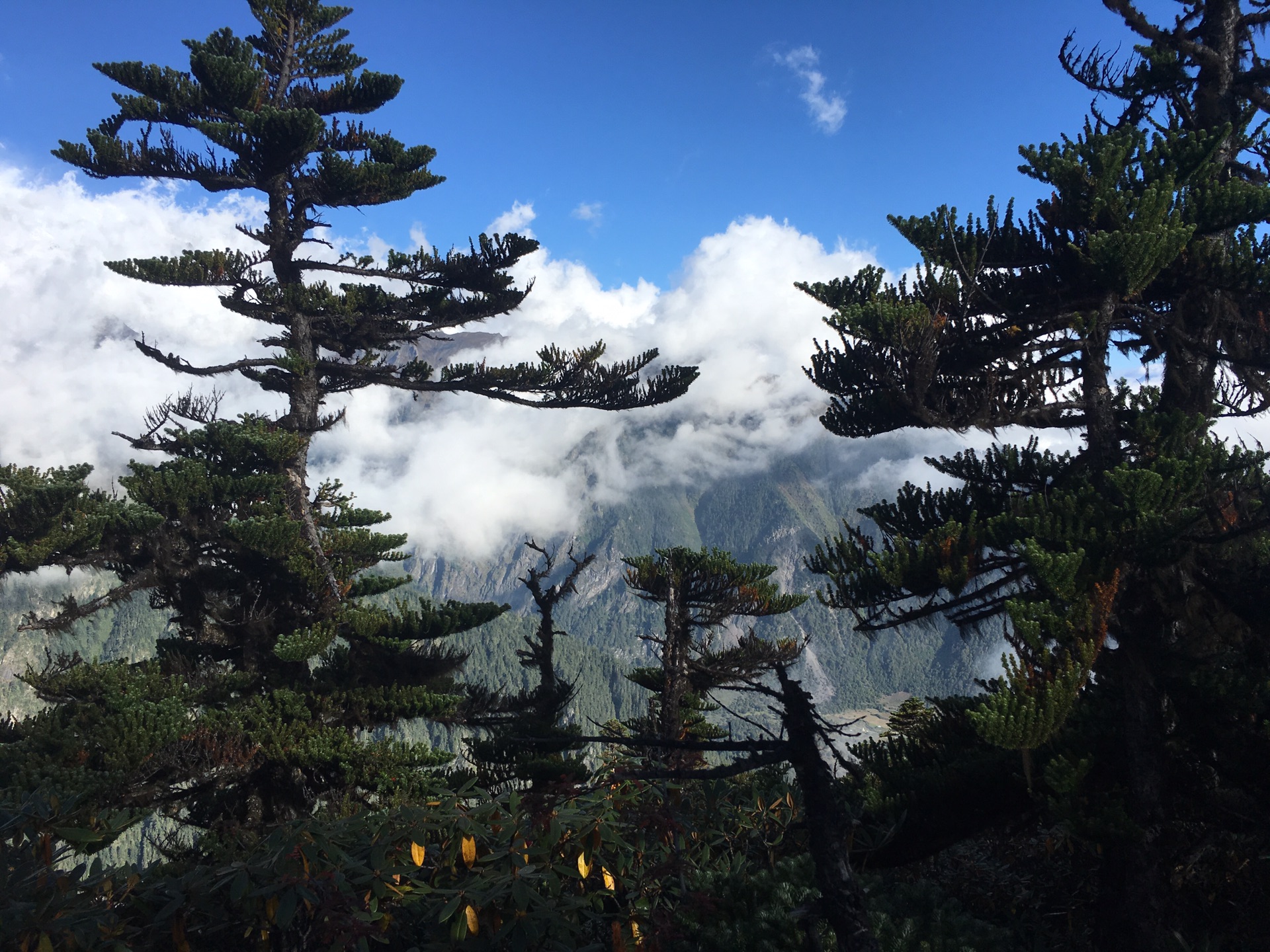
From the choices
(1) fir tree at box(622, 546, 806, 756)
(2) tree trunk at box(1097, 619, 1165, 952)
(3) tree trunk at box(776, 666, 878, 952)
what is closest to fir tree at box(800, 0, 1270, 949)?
(2) tree trunk at box(1097, 619, 1165, 952)

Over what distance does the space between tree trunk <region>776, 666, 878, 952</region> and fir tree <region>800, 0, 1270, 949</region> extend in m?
4.06

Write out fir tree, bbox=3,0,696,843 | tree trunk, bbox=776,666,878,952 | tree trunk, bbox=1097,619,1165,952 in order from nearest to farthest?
tree trunk, bbox=776,666,878,952 < tree trunk, bbox=1097,619,1165,952 < fir tree, bbox=3,0,696,843

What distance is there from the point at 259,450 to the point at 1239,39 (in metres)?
17.9

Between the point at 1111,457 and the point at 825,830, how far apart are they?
286 inches

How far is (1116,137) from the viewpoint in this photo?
855 centimetres

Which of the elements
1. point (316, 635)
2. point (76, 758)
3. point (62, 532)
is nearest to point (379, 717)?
point (316, 635)

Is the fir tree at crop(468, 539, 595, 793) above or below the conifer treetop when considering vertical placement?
below

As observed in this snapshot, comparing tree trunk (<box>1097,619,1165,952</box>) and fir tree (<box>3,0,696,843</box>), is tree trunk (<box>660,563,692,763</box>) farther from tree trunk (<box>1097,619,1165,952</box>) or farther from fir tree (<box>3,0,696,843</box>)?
tree trunk (<box>1097,619,1165,952</box>)

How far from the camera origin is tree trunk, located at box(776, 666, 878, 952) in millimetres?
2936

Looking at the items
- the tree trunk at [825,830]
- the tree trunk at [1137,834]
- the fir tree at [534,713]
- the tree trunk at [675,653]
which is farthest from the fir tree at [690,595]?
the tree trunk at [825,830]

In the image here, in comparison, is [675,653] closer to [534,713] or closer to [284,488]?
[534,713]

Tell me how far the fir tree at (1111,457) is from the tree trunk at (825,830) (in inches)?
160

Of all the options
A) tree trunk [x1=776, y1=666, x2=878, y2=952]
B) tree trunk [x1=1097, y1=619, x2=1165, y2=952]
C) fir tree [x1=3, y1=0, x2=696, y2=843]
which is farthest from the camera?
fir tree [x1=3, y1=0, x2=696, y2=843]

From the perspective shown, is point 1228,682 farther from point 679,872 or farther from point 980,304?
point 679,872
